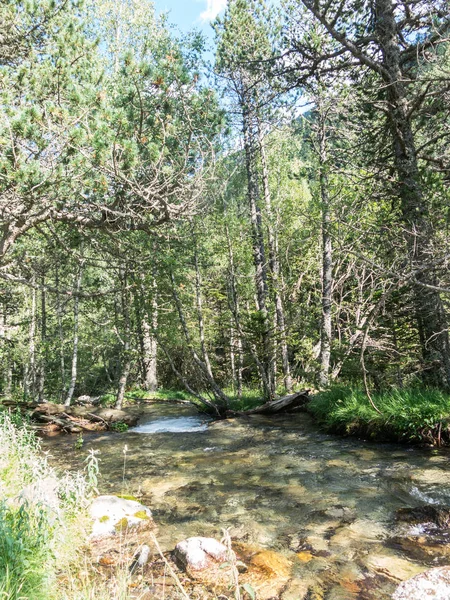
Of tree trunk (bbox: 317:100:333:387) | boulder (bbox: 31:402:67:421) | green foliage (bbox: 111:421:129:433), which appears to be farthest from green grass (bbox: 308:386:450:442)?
boulder (bbox: 31:402:67:421)

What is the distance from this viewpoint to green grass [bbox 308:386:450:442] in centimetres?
731

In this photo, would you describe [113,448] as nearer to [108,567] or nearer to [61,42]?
[108,567]

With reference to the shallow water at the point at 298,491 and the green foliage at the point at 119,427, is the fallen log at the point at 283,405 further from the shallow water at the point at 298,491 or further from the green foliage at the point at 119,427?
the green foliage at the point at 119,427

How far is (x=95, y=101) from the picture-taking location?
232 inches

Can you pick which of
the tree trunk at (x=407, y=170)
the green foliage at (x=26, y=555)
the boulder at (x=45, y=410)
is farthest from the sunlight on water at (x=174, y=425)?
the green foliage at (x=26, y=555)

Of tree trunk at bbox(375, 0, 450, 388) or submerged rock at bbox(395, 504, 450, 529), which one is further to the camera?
tree trunk at bbox(375, 0, 450, 388)

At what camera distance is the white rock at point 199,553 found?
3821mm

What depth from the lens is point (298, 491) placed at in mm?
5906

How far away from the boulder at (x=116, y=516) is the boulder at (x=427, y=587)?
8.55 ft

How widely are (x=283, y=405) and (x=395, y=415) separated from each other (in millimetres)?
4515

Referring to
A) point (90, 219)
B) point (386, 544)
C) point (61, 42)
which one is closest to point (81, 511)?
point (386, 544)

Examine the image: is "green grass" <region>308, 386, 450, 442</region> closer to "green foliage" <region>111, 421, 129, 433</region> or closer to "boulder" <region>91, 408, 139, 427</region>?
"green foliage" <region>111, 421, 129, 433</region>

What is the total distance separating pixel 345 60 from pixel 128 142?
18.2 ft

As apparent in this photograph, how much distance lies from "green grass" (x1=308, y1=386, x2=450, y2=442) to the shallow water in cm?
36
